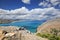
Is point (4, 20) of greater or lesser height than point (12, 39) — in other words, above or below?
above

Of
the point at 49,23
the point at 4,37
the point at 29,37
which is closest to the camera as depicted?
the point at 4,37

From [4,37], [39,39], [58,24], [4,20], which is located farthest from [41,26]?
[4,37]

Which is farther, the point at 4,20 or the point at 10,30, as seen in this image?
the point at 4,20

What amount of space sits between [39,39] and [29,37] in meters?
0.17

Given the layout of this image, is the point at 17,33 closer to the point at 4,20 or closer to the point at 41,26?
the point at 4,20

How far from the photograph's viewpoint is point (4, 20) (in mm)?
4031

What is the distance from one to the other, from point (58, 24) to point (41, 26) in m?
0.64

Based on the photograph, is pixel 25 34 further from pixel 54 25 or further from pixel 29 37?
pixel 54 25

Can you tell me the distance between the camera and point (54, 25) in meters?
4.70

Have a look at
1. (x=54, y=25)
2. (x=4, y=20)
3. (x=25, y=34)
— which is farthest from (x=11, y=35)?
(x=54, y=25)

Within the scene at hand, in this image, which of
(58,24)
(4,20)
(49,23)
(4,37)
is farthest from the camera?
(49,23)

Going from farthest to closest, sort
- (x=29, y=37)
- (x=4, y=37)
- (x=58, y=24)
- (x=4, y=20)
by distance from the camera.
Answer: (x=58, y=24), (x=4, y=20), (x=29, y=37), (x=4, y=37)

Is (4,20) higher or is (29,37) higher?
(4,20)

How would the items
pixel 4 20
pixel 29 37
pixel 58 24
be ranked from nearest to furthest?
pixel 29 37
pixel 4 20
pixel 58 24
